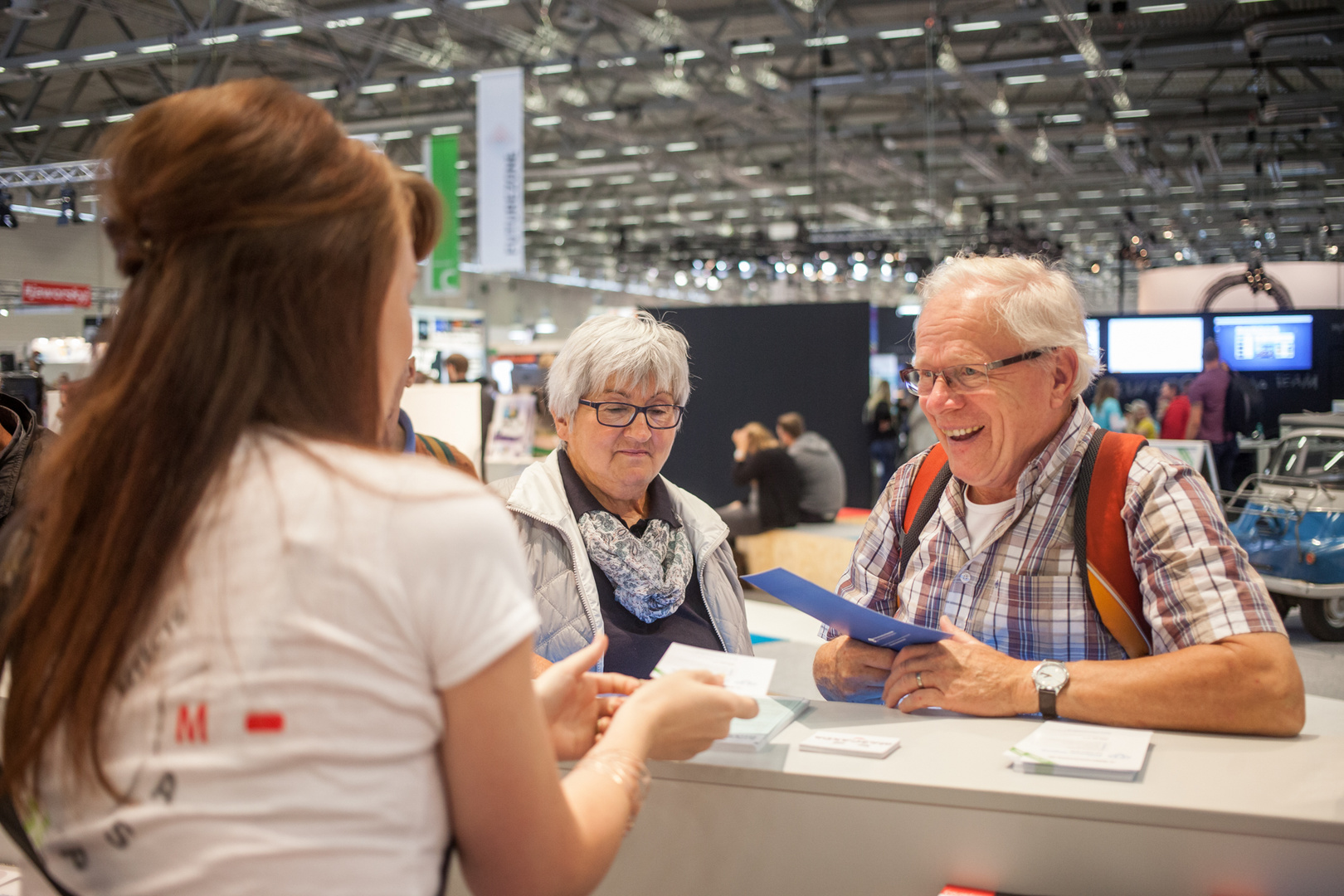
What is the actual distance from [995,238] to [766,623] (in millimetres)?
12672

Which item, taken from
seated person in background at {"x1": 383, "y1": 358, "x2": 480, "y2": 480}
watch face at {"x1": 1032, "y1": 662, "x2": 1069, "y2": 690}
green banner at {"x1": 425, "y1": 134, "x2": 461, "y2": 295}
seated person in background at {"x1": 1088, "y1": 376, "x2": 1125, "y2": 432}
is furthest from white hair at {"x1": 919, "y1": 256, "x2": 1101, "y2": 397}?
seated person in background at {"x1": 1088, "y1": 376, "x2": 1125, "y2": 432}

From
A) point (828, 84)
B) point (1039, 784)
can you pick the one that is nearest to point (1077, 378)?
point (1039, 784)

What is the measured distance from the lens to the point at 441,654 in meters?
0.75

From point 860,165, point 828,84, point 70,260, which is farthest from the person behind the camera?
point 860,165

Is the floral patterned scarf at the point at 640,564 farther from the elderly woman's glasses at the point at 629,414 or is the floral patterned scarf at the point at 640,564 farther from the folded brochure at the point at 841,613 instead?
the folded brochure at the point at 841,613

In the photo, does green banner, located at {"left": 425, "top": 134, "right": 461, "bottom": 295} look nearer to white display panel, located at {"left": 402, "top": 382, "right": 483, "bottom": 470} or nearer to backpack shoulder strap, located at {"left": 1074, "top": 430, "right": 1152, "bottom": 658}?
white display panel, located at {"left": 402, "top": 382, "right": 483, "bottom": 470}

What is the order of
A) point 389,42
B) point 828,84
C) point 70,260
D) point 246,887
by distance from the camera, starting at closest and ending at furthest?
point 246,887 → point 70,260 → point 389,42 → point 828,84

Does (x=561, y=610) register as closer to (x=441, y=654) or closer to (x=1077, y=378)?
(x=1077, y=378)

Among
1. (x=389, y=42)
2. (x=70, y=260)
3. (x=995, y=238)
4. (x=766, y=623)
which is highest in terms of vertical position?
(x=389, y=42)

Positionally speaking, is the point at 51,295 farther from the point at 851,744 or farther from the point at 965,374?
the point at 851,744

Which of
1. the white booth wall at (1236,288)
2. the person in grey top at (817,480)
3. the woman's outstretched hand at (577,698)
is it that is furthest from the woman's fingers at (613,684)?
the white booth wall at (1236,288)

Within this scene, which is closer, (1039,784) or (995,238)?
(1039,784)

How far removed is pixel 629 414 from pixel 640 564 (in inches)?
14.3

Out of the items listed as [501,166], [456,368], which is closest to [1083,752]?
[501,166]
